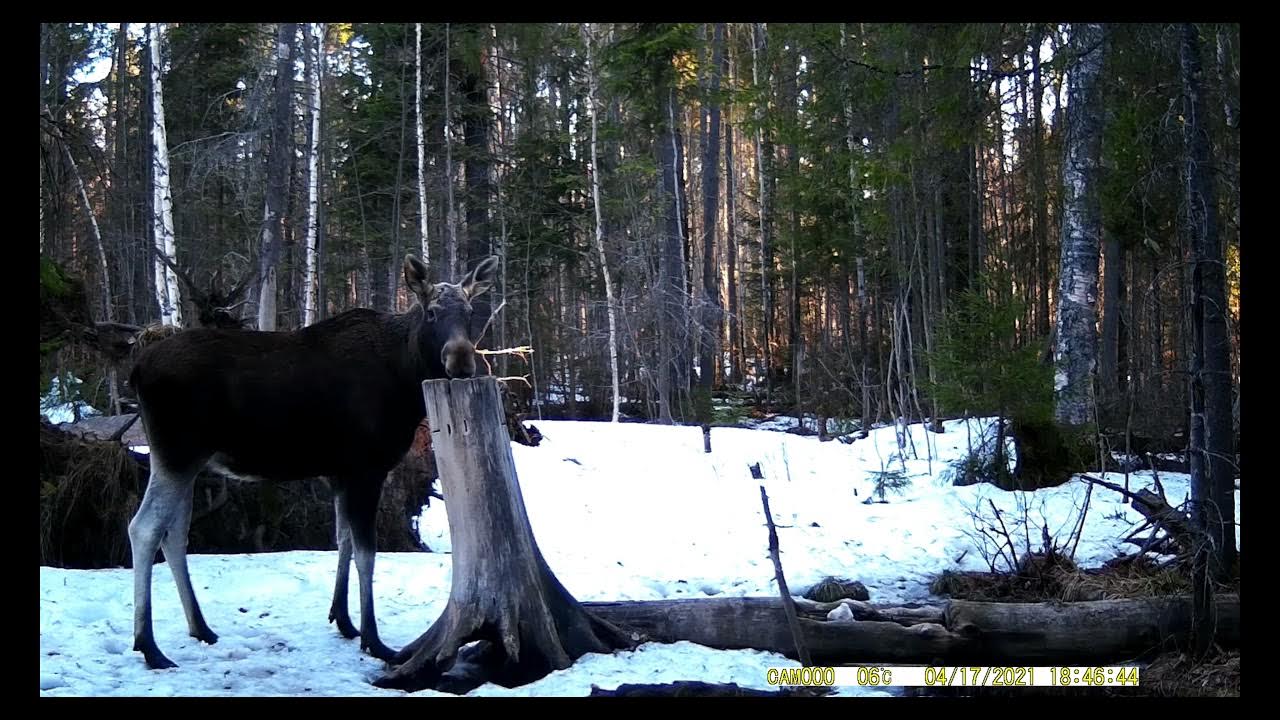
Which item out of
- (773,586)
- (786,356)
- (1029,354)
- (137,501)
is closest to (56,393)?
(137,501)

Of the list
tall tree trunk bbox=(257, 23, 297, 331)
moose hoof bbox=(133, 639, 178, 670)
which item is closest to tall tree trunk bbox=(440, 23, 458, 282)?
tall tree trunk bbox=(257, 23, 297, 331)

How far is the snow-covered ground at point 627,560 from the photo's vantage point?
18.2ft

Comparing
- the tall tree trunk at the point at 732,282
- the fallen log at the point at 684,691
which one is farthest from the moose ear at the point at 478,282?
the tall tree trunk at the point at 732,282

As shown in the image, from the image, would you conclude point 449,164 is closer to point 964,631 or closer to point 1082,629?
point 964,631

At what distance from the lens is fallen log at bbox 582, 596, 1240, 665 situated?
Result: 605 cm

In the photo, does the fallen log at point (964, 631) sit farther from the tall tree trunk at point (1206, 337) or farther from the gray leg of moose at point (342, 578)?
the gray leg of moose at point (342, 578)

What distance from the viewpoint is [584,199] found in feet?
73.6

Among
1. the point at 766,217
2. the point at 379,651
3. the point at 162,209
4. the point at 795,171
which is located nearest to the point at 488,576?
the point at 379,651

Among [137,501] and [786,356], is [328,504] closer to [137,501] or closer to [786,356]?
[137,501]

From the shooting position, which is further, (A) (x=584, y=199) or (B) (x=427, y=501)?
(A) (x=584, y=199)

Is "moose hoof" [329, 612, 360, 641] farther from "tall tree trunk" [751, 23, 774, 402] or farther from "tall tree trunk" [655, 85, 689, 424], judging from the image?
"tall tree trunk" [751, 23, 774, 402]

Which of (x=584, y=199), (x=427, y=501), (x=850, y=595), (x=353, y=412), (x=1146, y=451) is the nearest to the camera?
(x=353, y=412)

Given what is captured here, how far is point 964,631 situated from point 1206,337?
2738 mm
